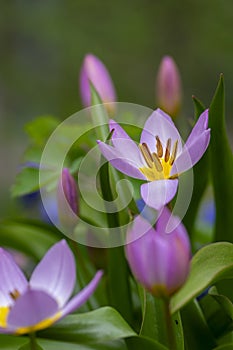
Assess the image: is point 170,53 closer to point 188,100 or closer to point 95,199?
point 188,100

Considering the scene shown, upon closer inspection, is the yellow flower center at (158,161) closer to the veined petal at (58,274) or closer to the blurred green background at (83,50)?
the veined petal at (58,274)

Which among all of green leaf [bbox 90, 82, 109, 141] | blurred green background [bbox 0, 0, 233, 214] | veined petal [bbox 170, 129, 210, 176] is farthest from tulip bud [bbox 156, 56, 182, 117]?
blurred green background [bbox 0, 0, 233, 214]

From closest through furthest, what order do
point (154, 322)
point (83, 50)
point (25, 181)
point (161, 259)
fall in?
point (161, 259) < point (154, 322) < point (25, 181) < point (83, 50)

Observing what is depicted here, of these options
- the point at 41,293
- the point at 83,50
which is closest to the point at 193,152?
the point at 41,293

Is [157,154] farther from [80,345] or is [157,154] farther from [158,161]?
[80,345]

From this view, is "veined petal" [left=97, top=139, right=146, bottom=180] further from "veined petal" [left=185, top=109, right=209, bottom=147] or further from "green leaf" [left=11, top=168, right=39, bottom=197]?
"green leaf" [left=11, top=168, right=39, bottom=197]

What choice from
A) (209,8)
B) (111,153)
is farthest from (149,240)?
(209,8)
